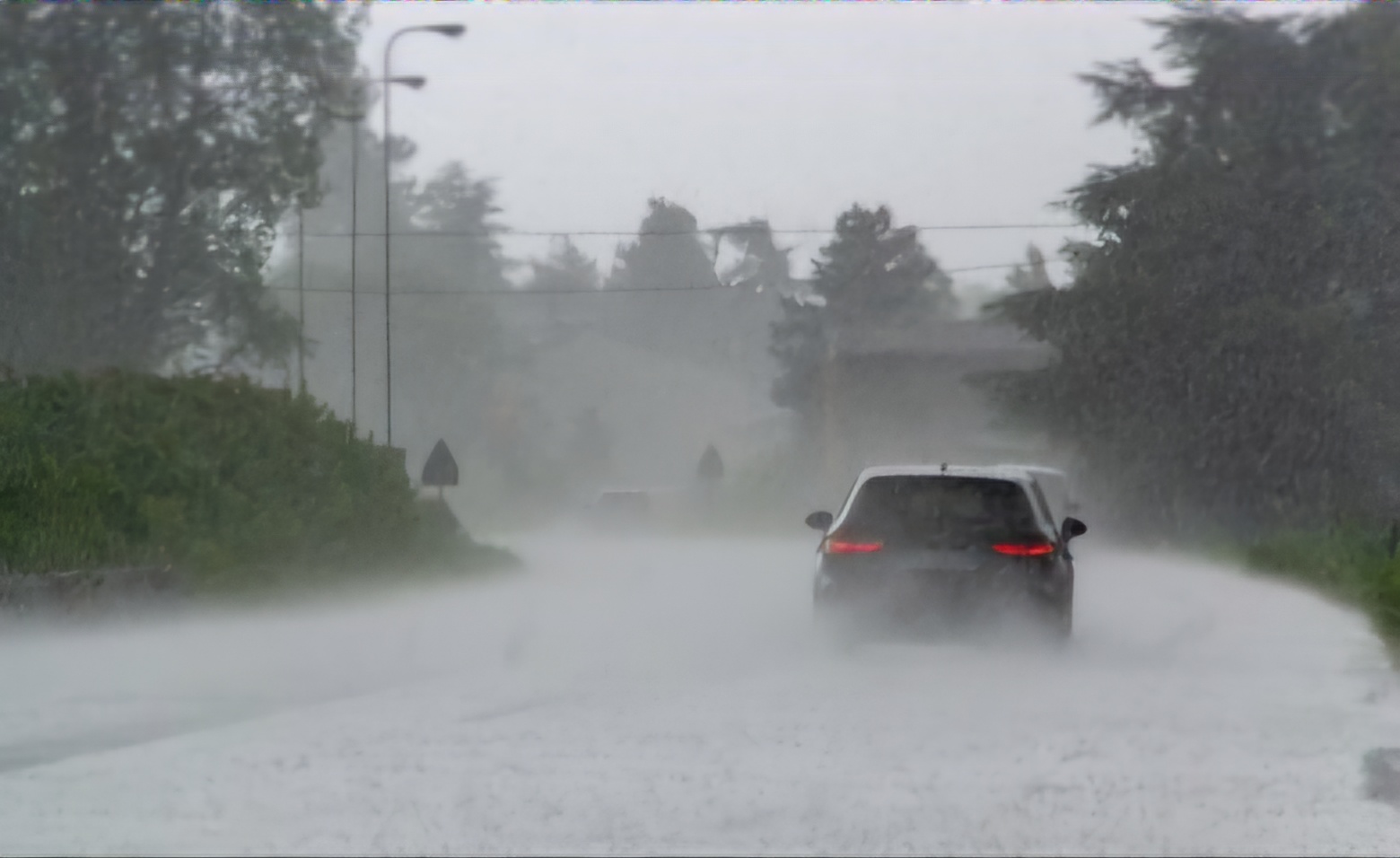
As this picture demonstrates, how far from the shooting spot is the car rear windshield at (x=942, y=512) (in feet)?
48.1

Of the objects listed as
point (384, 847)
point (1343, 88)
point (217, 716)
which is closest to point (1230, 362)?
point (1343, 88)

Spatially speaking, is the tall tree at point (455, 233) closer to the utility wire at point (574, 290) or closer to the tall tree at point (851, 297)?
the utility wire at point (574, 290)

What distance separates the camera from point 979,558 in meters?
14.5

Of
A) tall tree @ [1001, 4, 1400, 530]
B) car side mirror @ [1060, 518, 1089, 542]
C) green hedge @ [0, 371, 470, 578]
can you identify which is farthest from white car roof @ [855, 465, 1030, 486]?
tall tree @ [1001, 4, 1400, 530]

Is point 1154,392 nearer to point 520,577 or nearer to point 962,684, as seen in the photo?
point 520,577

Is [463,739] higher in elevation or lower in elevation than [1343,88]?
lower

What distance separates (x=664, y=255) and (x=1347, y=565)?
38.0 ft

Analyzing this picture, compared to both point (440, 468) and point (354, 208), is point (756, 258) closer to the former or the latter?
point (440, 468)

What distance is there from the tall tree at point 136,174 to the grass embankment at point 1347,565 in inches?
393

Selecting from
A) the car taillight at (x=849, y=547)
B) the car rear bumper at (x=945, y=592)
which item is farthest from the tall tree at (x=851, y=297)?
the car rear bumper at (x=945, y=592)

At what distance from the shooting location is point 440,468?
74.6 feet

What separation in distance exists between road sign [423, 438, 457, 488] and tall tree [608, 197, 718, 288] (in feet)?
20.6

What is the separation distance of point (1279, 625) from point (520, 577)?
994cm

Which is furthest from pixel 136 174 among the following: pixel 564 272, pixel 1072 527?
pixel 564 272
